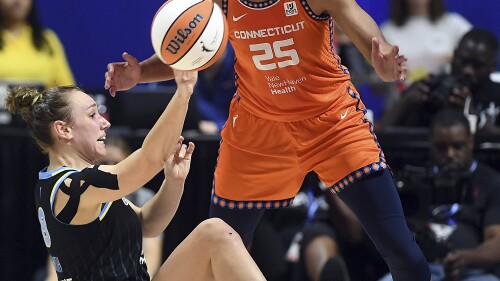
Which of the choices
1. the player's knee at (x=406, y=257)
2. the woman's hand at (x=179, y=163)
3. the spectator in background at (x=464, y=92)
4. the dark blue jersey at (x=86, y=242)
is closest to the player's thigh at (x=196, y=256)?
the dark blue jersey at (x=86, y=242)

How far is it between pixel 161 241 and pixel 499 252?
7.02 feet

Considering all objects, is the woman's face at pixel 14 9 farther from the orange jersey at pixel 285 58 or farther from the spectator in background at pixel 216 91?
the orange jersey at pixel 285 58

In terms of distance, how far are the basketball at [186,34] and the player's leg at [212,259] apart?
671 millimetres

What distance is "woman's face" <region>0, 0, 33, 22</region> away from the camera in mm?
7141

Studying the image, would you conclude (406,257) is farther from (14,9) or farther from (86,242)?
(14,9)

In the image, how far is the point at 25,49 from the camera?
7168 mm

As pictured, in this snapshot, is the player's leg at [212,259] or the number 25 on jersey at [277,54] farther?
the number 25 on jersey at [277,54]

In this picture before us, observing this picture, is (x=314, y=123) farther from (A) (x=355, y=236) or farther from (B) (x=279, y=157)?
(A) (x=355, y=236)

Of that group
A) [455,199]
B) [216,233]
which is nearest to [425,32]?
[455,199]

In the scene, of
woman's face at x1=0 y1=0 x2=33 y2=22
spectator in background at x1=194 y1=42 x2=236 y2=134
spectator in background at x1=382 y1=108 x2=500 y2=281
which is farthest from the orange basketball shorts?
woman's face at x1=0 y1=0 x2=33 y2=22

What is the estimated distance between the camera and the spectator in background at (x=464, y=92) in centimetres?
612

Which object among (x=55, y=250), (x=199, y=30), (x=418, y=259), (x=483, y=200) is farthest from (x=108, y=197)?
(x=483, y=200)

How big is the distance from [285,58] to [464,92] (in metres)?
2.19

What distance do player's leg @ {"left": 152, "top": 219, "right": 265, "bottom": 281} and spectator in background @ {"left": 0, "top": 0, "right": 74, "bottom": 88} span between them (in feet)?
11.2
